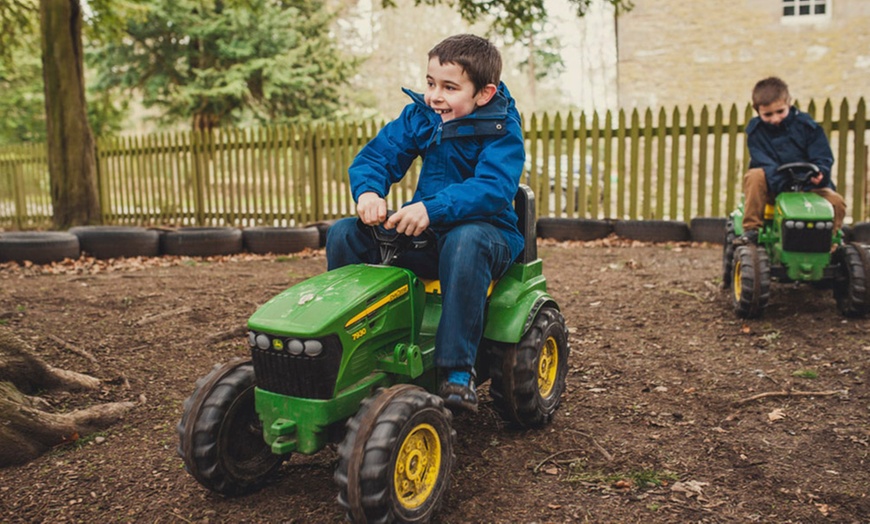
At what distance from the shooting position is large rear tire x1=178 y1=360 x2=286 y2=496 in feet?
7.72

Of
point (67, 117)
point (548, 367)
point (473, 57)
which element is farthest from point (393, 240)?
point (67, 117)

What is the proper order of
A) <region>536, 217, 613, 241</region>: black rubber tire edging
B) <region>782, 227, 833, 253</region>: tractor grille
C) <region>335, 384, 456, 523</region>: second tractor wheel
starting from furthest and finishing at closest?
→ <region>536, 217, 613, 241</region>: black rubber tire edging, <region>782, 227, 833, 253</region>: tractor grille, <region>335, 384, 456, 523</region>: second tractor wheel

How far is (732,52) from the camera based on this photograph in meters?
18.2

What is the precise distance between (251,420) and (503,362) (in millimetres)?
1042

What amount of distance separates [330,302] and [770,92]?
13.8ft

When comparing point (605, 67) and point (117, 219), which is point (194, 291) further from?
point (605, 67)

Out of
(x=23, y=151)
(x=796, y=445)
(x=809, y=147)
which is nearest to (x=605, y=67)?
(x=23, y=151)

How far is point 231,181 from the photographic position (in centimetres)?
1191

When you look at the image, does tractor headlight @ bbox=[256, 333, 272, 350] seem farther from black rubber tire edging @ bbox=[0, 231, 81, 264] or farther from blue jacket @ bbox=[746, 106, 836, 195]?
black rubber tire edging @ bbox=[0, 231, 81, 264]

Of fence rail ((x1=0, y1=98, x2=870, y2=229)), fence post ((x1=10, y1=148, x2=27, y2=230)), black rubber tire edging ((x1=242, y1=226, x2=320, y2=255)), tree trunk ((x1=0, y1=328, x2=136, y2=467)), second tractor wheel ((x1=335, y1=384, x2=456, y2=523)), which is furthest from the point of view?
fence post ((x1=10, y1=148, x2=27, y2=230))

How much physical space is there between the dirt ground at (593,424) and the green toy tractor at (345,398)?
0.66ft

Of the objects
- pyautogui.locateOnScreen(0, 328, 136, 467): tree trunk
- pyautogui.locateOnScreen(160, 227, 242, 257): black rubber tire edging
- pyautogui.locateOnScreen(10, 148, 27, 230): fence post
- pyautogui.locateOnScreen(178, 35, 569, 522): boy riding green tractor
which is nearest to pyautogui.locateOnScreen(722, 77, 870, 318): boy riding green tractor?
pyautogui.locateOnScreen(178, 35, 569, 522): boy riding green tractor

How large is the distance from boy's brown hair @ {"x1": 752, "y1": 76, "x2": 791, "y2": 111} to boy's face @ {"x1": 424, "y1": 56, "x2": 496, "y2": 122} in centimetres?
321

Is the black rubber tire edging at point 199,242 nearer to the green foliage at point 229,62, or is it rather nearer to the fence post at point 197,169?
the fence post at point 197,169
